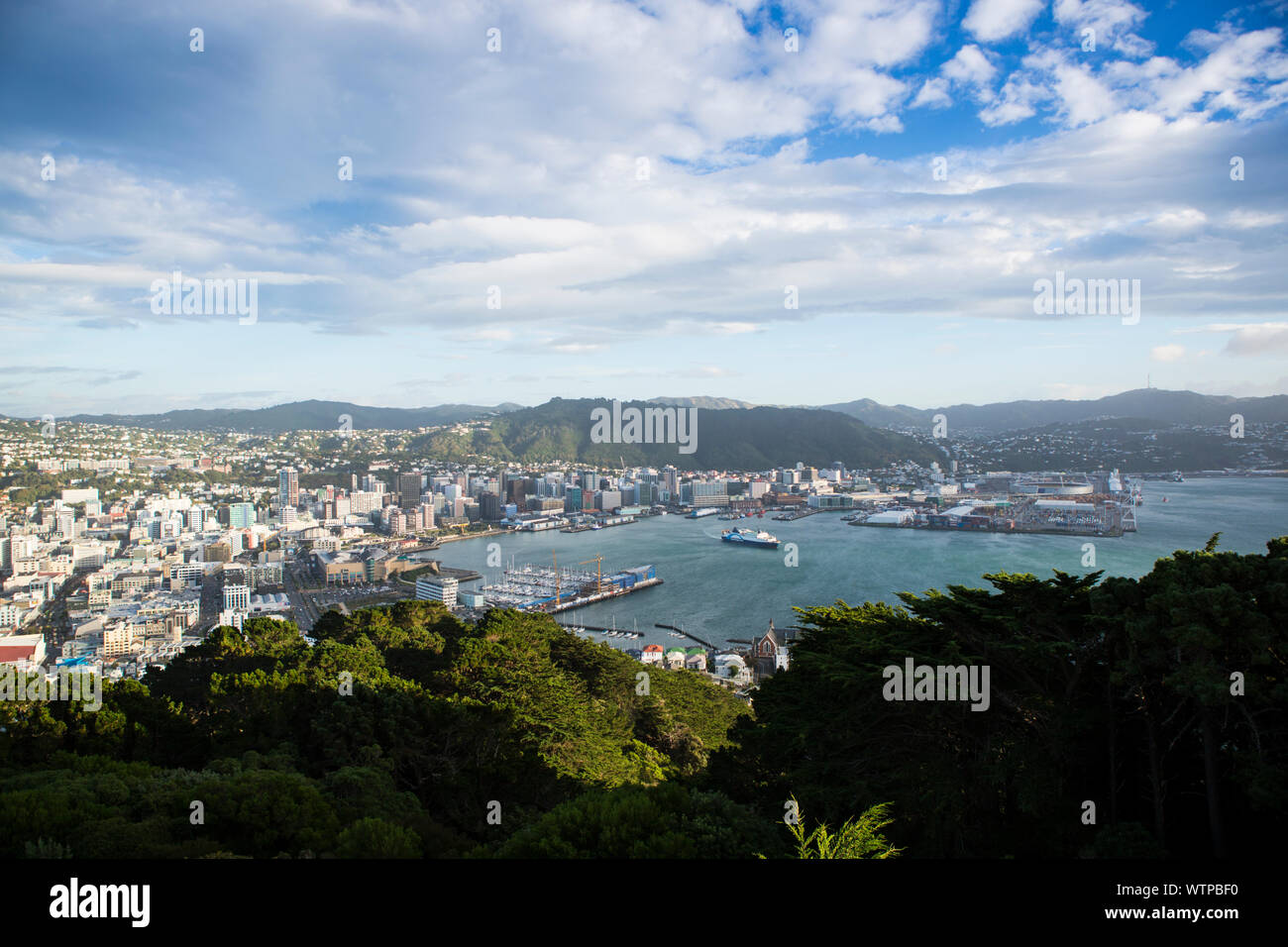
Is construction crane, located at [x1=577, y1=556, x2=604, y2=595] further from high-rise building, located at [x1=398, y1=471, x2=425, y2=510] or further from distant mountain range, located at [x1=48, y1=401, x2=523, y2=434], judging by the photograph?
distant mountain range, located at [x1=48, y1=401, x2=523, y2=434]

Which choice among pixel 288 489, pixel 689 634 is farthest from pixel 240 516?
pixel 689 634

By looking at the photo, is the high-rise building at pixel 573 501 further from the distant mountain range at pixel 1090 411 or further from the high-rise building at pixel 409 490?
the distant mountain range at pixel 1090 411

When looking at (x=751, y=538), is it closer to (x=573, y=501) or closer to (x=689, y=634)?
(x=689, y=634)
